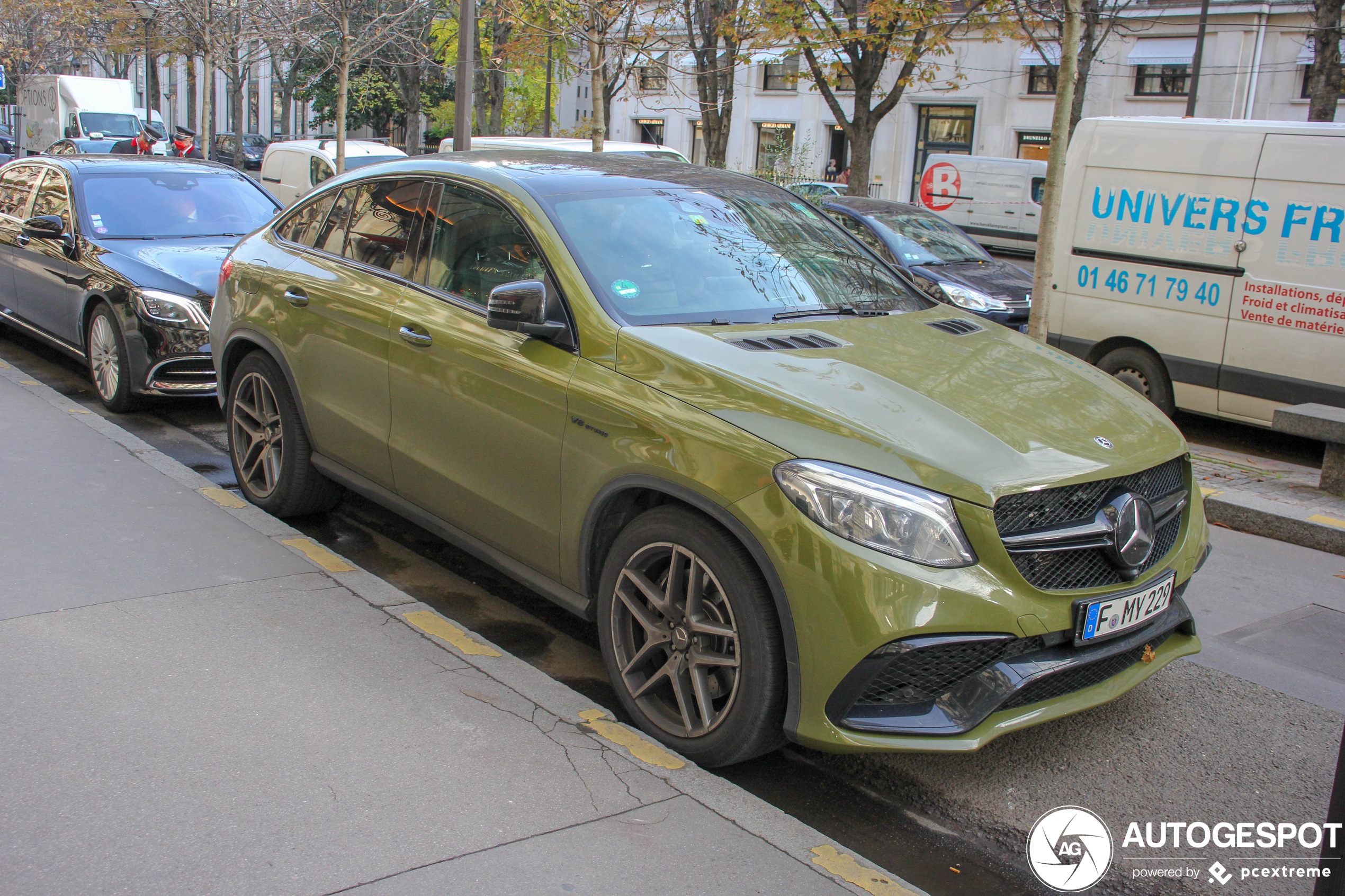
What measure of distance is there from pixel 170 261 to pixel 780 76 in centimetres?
4083

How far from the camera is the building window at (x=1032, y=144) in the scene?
3912 centimetres

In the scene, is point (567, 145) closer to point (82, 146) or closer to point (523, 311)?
point (523, 311)

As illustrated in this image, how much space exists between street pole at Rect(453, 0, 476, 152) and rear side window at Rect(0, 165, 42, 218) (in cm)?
509

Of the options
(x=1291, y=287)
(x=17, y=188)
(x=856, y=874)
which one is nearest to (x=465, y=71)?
(x=17, y=188)

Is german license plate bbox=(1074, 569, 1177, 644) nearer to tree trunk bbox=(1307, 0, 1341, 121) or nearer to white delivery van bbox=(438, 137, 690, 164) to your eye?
white delivery van bbox=(438, 137, 690, 164)

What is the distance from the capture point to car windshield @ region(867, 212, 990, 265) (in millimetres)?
11906

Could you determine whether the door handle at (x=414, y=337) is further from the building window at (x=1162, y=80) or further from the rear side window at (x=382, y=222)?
the building window at (x=1162, y=80)

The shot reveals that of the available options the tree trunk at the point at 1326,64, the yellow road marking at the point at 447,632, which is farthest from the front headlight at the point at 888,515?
the tree trunk at the point at 1326,64

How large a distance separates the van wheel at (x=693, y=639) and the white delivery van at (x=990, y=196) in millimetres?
26750

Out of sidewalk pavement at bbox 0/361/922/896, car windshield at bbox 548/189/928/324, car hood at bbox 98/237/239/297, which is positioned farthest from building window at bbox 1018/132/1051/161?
sidewalk pavement at bbox 0/361/922/896

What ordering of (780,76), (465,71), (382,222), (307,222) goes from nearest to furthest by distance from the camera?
(382,222), (307,222), (465,71), (780,76)

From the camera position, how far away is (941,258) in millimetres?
12102

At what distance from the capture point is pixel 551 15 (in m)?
16.6

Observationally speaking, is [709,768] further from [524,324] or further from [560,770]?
[524,324]
